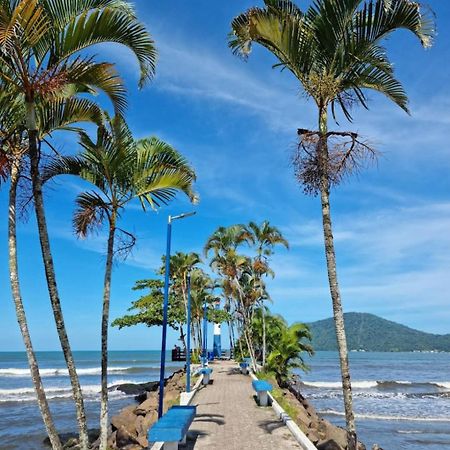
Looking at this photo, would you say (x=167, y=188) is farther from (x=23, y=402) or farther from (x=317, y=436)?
(x=23, y=402)

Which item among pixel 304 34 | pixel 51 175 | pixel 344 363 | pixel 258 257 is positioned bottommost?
pixel 344 363

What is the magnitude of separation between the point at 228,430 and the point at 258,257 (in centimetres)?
1818

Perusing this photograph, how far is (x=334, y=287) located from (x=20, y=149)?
545cm

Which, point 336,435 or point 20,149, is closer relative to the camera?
point 20,149

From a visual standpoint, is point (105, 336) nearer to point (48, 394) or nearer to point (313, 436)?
point (313, 436)

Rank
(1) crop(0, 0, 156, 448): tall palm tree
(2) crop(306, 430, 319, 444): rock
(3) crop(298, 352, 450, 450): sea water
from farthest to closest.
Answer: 1. (3) crop(298, 352, 450, 450): sea water
2. (2) crop(306, 430, 319, 444): rock
3. (1) crop(0, 0, 156, 448): tall palm tree

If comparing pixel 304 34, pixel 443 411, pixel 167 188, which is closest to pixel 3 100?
pixel 167 188

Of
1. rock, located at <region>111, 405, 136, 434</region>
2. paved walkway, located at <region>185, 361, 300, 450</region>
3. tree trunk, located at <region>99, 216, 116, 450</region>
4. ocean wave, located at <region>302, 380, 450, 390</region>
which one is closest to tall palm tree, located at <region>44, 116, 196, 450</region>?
tree trunk, located at <region>99, 216, 116, 450</region>

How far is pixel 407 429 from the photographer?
75.7 feet

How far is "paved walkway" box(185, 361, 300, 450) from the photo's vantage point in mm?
9547

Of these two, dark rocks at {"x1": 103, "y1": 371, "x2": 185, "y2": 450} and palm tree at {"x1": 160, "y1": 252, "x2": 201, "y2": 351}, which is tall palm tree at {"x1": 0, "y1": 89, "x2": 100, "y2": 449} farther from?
palm tree at {"x1": 160, "y1": 252, "x2": 201, "y2": 351}

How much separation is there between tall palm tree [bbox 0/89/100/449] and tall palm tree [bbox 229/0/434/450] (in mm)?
3130

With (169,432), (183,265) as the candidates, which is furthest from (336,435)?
(183,265)

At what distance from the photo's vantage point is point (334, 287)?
24.8 ft
